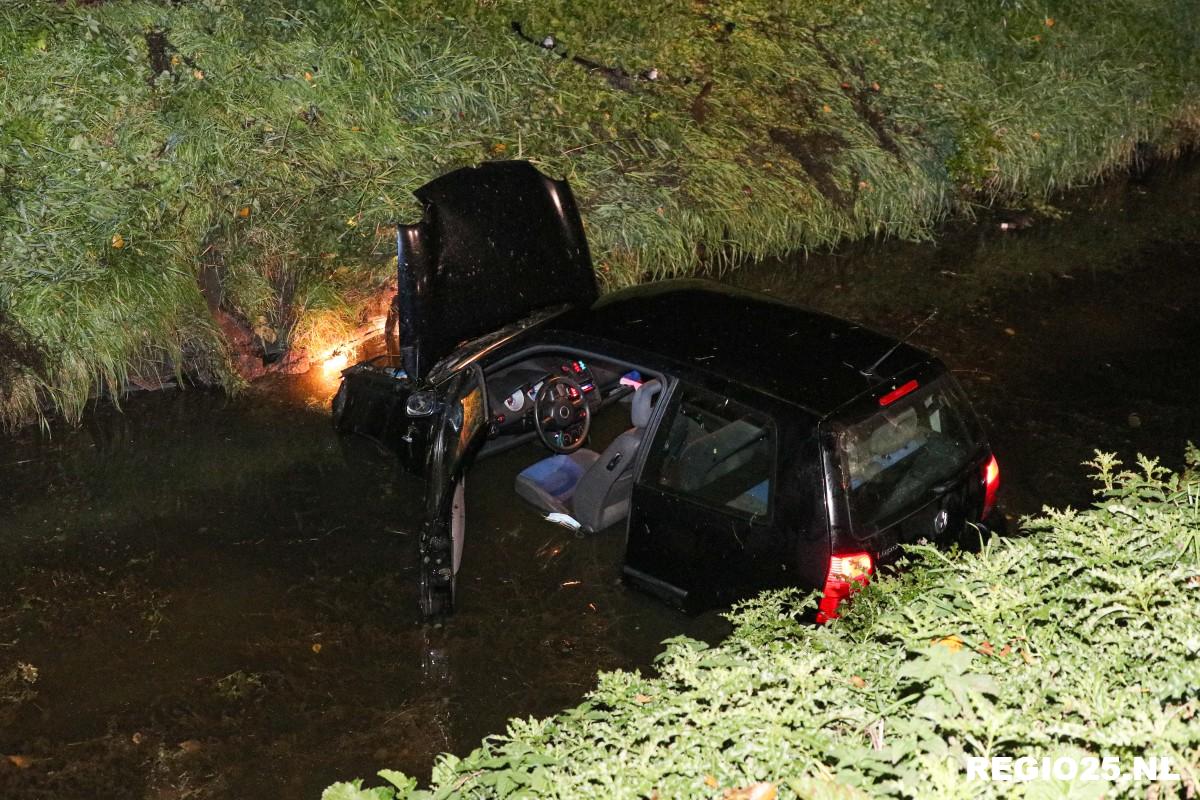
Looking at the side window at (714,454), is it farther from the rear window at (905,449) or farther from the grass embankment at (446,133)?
the grass embankment at (446,133)

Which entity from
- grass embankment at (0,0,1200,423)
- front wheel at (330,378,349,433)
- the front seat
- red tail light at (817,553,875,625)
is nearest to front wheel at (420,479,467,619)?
the front seat

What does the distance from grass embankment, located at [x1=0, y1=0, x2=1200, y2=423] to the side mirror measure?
253 centimetres

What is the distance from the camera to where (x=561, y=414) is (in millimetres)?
7121

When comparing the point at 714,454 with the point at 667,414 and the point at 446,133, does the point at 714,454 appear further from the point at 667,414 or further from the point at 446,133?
the point at 446,133

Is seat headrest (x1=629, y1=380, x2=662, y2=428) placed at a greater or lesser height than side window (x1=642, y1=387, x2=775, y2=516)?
lesser

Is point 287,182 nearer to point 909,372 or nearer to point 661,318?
point 661,318

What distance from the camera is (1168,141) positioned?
14.4 meters

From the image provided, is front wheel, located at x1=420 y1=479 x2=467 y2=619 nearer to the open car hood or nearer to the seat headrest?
the open car hood

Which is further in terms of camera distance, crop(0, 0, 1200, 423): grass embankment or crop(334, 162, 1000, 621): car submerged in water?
crop(0, 0, 1200, 423): grass embankment

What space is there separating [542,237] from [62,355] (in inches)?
154

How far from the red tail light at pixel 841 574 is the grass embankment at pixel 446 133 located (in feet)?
17.7

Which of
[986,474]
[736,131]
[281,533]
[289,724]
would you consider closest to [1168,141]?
[736,131]

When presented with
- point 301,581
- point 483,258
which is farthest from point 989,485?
point 301,581

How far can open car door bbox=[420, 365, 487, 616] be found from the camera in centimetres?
605
